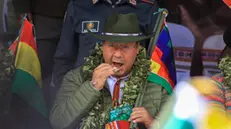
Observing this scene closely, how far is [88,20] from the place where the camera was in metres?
3.50

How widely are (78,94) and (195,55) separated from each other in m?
1.88

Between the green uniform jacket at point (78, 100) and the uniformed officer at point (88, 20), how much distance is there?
18.6 inches

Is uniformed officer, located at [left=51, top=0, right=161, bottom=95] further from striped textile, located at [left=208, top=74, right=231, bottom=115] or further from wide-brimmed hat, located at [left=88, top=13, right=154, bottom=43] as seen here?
striped textile, located at [left=208, top=74, right=231, bottom=115]

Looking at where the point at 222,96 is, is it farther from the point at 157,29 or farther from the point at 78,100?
the point at 78,100

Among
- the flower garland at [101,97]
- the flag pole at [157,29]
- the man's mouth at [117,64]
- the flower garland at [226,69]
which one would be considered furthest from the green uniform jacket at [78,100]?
the flower garland at [226,69]

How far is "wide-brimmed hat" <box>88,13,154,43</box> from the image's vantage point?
2.84 meters

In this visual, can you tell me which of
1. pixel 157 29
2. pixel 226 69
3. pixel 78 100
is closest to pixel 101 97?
pixel 78 100

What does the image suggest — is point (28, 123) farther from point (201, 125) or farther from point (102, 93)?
point (201, 125)

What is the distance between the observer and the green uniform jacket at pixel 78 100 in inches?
110

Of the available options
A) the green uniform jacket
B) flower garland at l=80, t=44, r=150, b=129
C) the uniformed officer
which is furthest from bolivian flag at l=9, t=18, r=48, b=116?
flower garland at l=80, t=44, r=150, b=129

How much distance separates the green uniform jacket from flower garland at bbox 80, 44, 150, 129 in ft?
0.16

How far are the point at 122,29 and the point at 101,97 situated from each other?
1.39 feet

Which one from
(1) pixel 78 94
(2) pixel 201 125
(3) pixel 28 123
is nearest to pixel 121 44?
→ (1) pixel 78 94

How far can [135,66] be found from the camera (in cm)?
295
